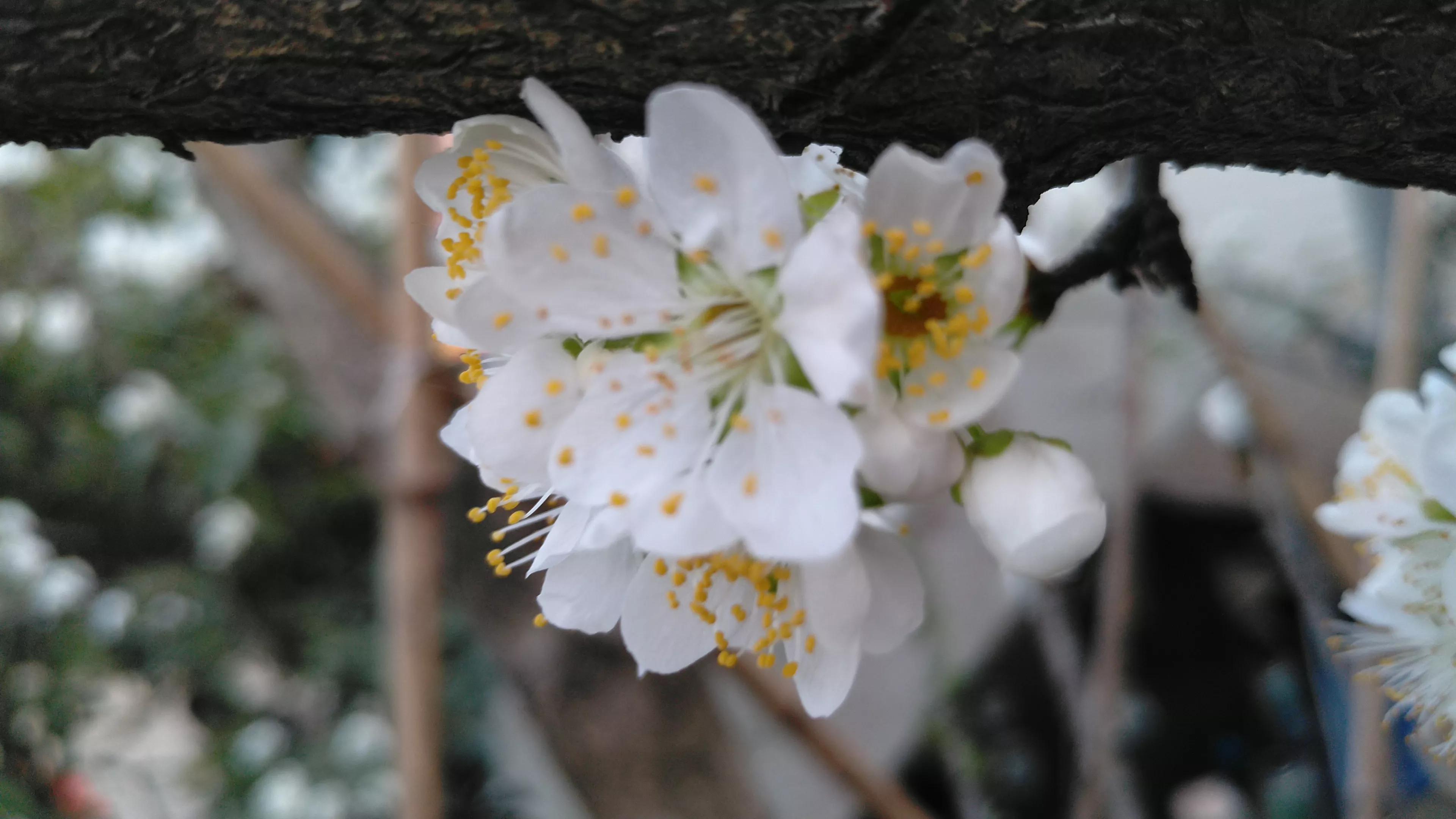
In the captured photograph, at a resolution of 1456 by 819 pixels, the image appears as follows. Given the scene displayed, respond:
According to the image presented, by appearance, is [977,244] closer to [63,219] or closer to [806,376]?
[806,376]

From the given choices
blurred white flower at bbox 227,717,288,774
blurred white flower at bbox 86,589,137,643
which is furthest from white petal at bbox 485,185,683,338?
blurred white flower at bbox 86,589,137,643

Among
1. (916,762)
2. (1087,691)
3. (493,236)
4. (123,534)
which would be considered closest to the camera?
(493,236)

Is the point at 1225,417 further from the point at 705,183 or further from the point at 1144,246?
the point at 705,183

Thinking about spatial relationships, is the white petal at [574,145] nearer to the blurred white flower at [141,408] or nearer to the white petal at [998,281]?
the white petal at [998,281]

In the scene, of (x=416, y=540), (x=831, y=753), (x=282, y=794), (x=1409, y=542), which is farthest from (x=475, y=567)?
(x=1409, y=542)

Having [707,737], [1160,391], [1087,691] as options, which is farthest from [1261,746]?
[707,737]

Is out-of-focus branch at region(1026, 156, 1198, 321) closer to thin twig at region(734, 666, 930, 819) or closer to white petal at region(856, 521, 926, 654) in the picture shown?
white petal at region(856, 521, 926, 654)
